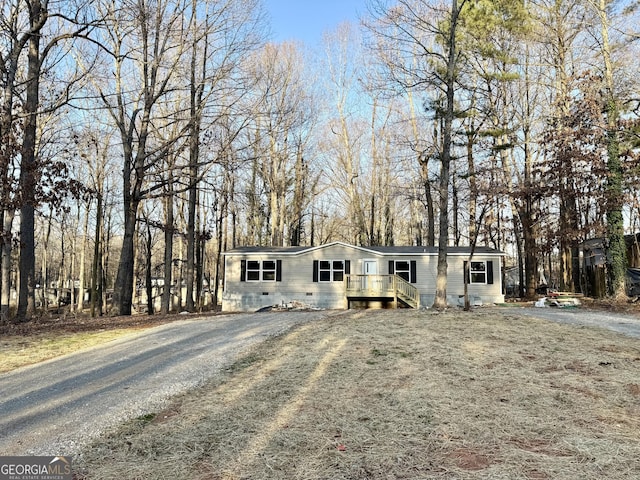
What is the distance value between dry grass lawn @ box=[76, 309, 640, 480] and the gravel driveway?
1.19 feet

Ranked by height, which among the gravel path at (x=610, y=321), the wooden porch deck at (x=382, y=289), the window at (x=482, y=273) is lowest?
the gravel path at (x=610, y=321)

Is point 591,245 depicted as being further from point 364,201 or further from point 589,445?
point 589,445

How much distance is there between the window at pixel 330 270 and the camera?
20.5 metres

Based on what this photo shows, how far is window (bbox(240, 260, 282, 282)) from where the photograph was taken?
20700 millimetres

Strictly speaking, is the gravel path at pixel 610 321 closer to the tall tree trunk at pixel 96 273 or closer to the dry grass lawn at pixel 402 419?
the dry grass lawn at pixel 402 419

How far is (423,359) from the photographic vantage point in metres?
5.89

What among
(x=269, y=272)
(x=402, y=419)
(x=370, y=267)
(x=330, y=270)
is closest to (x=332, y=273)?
(x=330, y=270)

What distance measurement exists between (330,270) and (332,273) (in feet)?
0.54

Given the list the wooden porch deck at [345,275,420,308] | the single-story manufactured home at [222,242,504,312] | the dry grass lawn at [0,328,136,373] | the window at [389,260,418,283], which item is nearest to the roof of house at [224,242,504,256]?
the single-story manufactured home at [222,242,504,312]

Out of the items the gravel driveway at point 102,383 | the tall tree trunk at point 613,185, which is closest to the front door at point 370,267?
the tall tree trunk at point 613,185

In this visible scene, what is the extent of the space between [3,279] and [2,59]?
10682mm

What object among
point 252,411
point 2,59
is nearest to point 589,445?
point 252,411

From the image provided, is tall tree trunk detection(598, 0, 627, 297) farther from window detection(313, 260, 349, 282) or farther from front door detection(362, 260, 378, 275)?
window detection(313, 260, 349, 282)

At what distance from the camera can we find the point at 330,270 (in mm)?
20594
